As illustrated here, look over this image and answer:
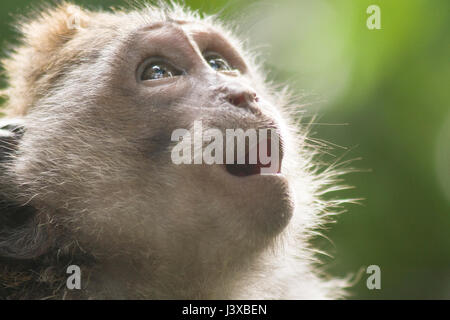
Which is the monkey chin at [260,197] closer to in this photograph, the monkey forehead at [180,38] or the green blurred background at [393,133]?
the monkey forehead at [180,38]

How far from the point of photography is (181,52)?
399 centimetres

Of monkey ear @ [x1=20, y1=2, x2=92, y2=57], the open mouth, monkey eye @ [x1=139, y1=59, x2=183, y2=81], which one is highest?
monkey ear @ [x1=20, y1=2, x2=92, y2=57]

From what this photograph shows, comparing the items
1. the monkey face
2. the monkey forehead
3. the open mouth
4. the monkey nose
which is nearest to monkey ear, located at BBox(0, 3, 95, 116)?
the monkey face

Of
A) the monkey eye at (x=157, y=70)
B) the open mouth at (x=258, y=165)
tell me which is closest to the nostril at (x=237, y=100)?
the open mouth at (x=258, y=165)

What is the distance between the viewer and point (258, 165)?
347 centimetres

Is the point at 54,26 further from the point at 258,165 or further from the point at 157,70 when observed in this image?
the point at 258,165

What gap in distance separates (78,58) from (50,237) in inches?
56.1

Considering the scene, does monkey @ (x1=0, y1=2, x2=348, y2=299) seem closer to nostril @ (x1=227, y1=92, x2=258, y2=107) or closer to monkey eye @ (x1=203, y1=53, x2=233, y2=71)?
nostril @ (x1=227, y1=92, x2=258, y2=107)

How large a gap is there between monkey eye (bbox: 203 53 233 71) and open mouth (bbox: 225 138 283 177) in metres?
1.24

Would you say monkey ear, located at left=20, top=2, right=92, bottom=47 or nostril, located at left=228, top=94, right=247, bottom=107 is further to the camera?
monkey ear, located at left=20, top=2, right=92, bottom=47

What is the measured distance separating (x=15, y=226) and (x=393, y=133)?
199 inches

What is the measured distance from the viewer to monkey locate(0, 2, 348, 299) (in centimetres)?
346

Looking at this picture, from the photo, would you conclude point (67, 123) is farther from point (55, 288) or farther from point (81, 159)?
point (55, 288)
